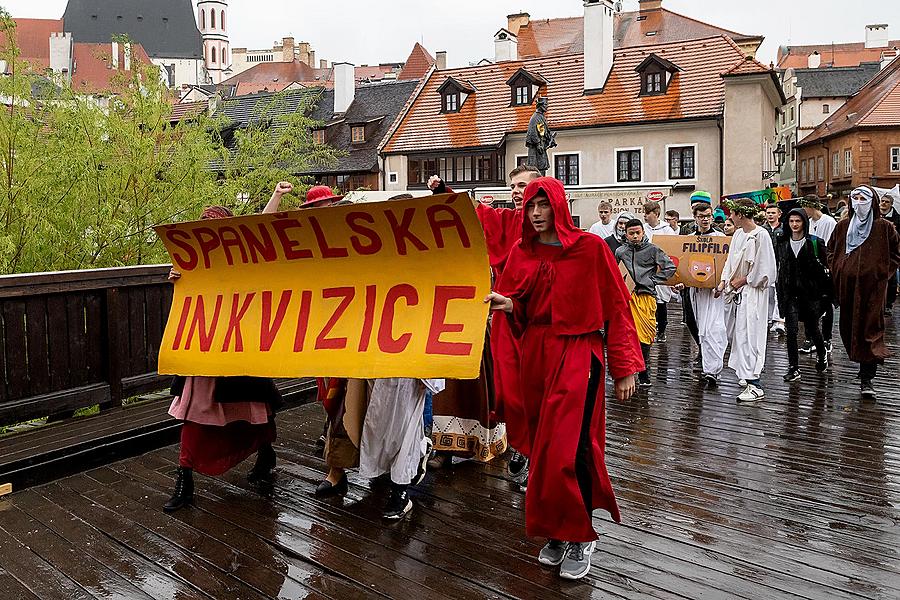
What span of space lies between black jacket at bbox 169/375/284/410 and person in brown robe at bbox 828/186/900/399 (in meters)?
5.87

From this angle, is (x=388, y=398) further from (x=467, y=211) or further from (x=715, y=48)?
(x=715, y=48)

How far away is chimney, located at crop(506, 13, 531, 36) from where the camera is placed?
59625mm

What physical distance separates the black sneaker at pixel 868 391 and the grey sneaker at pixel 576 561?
17.1 feet

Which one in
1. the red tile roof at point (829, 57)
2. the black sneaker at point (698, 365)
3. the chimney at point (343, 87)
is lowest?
the black sneaker at point (698, 365)

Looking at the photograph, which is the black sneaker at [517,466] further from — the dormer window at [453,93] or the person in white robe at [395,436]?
the dormer window at [453,93]

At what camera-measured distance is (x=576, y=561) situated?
4.24 meters

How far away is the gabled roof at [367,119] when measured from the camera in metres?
42.2

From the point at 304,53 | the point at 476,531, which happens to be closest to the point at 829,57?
the point at 304,53

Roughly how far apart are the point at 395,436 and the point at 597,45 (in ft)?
111

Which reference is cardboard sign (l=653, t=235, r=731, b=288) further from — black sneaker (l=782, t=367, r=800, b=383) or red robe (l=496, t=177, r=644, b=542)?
red robe (l=496, t=177, r=644, b=542)

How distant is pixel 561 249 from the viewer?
173 inches

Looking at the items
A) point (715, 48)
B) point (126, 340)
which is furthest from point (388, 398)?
point (715, 48)

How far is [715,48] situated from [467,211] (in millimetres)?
34518

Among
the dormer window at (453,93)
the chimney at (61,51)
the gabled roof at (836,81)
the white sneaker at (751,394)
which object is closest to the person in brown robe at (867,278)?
the white sneaker at (751,394)
